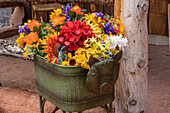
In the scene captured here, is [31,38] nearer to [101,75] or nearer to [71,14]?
[71,14]

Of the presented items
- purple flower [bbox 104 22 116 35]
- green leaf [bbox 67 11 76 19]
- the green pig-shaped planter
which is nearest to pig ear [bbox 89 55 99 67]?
the green pig-shaped planter

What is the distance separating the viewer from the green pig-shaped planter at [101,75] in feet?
6.12

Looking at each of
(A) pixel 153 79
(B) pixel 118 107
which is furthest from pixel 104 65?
(A) pixel 153 79

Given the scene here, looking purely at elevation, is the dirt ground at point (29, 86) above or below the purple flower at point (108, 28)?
below

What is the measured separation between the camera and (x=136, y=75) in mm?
2551

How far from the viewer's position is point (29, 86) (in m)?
4.07

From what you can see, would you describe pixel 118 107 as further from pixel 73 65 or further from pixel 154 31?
pixel 154 31

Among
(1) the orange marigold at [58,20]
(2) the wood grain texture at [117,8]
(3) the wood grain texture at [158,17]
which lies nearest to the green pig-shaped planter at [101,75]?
(1) the orange marigold at [58,20]

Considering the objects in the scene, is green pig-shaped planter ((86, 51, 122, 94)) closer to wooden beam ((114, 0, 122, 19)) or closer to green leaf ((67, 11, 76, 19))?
green leaf ((67, 11, 76, 19))

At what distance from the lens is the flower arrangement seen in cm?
190

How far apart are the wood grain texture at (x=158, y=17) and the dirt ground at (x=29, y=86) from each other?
80 centimetres

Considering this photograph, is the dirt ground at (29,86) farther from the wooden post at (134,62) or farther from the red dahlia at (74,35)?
the red dahlia at (74,35)

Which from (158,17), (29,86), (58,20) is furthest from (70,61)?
(158,17)

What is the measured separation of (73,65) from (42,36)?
0.43m
